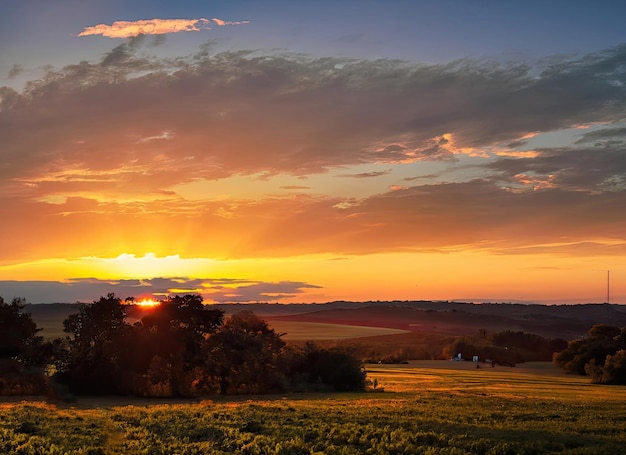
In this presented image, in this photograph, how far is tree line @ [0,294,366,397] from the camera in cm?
5194

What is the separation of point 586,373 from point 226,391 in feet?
180

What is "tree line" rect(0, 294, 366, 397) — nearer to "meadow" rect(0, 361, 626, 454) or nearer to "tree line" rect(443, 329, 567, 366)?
"meadow" rect(0, 361, 626, 454)

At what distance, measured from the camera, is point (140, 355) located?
175ft

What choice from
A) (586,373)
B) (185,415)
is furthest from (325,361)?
(586,373)

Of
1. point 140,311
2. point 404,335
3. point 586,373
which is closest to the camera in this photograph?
point 140,311

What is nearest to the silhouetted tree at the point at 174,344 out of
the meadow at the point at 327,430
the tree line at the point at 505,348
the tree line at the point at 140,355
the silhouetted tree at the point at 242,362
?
the tree line at the point at 140,355

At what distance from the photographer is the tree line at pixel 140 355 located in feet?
170

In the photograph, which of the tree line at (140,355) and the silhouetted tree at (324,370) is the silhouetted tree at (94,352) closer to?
the tree line at (140,355)

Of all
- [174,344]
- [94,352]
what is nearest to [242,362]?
[174,344]

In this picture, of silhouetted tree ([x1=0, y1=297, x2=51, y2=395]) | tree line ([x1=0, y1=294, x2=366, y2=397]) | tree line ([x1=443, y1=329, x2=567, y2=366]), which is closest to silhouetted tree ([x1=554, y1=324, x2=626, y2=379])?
tree line ([x1=443, y1=329, x2=567, y2=366])

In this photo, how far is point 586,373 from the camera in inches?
3521

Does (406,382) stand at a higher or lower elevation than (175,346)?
lower

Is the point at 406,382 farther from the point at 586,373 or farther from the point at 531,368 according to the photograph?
the point at 531,368

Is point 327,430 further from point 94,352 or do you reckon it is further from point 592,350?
point 592,350
